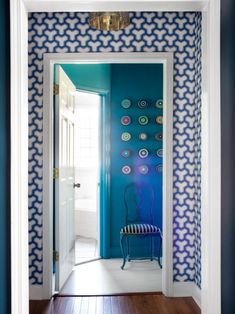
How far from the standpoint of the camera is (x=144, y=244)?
16.5 ft

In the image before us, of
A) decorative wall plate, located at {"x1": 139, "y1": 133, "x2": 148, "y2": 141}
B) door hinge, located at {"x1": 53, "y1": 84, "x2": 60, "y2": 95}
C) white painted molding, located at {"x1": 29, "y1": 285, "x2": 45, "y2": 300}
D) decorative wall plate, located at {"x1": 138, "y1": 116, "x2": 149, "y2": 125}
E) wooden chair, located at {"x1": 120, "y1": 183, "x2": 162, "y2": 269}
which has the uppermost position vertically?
door hinge, located at {"x1": 53, "y1": 84, "x2": 60, "y2": 95}

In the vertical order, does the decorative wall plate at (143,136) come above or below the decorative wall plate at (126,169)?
above

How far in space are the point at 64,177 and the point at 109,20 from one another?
164 centimetres

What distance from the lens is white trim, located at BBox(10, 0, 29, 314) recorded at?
75.2 inches

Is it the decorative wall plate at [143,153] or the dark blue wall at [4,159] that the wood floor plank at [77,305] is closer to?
the dark blue wall at [4,159]

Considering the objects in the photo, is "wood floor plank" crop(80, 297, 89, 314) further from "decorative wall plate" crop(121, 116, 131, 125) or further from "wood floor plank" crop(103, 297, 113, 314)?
"decorative wall plate" crop(121, 116, 131, 125)

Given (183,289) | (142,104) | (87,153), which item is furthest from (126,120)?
(183,289)

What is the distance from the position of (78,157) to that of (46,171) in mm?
3613

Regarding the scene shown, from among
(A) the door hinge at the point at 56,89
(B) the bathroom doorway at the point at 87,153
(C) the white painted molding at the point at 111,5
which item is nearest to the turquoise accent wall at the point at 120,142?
(A) the door hinge at the point at 56,89

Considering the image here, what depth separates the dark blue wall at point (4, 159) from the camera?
1855 mm

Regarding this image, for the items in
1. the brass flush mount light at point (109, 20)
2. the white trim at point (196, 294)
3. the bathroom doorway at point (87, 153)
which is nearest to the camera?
the brass flush mount light at point (109, 20)

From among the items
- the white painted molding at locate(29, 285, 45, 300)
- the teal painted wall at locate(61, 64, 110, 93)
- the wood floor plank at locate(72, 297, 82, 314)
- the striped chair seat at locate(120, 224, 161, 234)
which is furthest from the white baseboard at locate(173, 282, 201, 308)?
the teal painted wall at locate(61, 64, 110, 93)

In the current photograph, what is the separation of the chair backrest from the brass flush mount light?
234cm

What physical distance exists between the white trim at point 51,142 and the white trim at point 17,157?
149 centimetres
